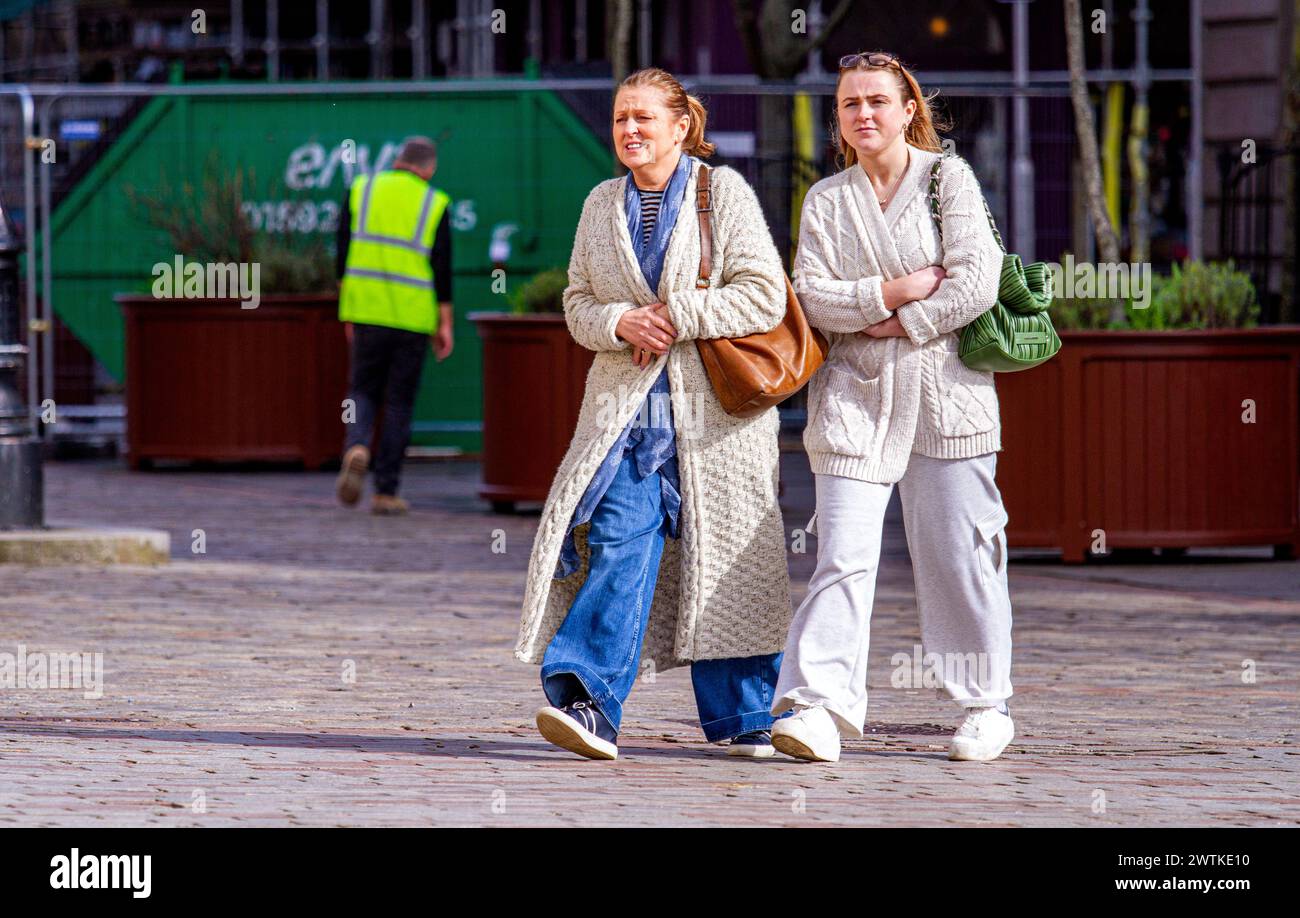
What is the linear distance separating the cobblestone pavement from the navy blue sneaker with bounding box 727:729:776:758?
4cm

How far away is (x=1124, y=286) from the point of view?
10.2 metres

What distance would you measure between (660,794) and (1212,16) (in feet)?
50.5

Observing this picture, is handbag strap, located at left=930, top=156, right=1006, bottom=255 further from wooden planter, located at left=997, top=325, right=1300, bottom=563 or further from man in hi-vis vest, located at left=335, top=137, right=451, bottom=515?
man in hi-vis vest, located at left=335, top=137, right=451, bottom=515

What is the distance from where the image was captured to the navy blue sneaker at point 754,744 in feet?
19.0

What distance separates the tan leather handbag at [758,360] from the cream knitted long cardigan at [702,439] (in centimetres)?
2

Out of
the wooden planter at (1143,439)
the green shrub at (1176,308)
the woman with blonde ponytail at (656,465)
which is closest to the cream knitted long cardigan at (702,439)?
the woman with blonde ponytail at (656,465)

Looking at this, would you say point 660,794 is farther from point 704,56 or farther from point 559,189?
point 704,56

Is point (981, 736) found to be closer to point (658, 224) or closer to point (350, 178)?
point (658, 224)

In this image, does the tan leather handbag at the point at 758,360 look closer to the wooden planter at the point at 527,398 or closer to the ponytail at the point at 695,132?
the ponytail at the point at 695,132

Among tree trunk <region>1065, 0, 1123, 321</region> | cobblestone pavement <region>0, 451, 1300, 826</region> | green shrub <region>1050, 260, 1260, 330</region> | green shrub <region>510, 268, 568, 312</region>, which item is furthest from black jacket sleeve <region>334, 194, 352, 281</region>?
green shrub <region>1050, 260, 1260, 330</region>

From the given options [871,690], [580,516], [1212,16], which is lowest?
[871,690]

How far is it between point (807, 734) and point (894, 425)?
77 centimetres

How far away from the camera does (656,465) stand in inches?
224

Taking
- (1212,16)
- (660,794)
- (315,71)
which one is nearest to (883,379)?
(660,794)
